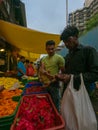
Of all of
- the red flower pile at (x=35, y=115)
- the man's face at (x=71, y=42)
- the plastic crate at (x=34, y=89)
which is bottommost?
the red flower pile at (x=35, y=115)

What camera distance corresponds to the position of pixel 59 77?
2.87m

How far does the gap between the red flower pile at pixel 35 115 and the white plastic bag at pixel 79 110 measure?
263mm

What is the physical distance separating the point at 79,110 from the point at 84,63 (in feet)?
1.98

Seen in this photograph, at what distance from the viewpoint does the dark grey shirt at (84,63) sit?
110 inches

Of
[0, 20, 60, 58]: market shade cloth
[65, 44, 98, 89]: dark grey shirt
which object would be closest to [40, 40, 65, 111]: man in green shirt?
[65, 44, 98, 89]: dark grey shirt

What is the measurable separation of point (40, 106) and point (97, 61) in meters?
1.12

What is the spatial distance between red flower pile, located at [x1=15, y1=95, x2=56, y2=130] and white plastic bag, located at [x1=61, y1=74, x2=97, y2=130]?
0.26 metres

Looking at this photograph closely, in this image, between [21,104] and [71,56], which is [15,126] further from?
[71,56]

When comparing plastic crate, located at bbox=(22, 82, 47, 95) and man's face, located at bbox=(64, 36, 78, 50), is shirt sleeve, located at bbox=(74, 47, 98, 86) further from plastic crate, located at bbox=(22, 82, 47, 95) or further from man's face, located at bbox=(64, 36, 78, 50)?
plastic crate, located at bbox=(22, 82, 47, 95)

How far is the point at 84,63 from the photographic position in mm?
2939

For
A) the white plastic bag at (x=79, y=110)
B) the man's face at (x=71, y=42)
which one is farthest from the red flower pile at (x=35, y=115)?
the man's face at (x=71, y=42)

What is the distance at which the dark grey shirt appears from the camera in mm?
2785

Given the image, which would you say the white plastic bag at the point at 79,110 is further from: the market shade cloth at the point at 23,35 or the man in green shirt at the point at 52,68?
the market shade cloth at the point at 23,35

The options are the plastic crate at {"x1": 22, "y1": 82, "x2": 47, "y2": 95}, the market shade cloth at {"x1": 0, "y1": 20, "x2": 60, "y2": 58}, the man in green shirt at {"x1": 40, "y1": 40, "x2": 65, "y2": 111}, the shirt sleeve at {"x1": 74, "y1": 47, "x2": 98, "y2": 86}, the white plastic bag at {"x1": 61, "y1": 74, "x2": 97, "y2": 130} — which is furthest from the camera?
the market shade cloth at {"x1": 0, "y1": 20, "x2": 60, "y2": 58}
